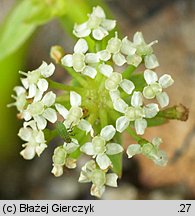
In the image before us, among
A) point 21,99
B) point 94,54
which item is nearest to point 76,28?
point 94,54

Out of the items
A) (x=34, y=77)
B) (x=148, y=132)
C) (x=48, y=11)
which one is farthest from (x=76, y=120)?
(x=148, y=132)

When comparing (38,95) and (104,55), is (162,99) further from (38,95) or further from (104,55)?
(38,95)

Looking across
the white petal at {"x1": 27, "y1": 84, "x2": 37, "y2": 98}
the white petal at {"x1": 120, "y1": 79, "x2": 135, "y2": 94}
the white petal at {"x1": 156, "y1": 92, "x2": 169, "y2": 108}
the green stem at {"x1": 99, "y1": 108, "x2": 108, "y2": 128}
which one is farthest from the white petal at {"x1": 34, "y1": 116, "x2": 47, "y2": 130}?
the white petal at {"x1": 156, "y1": 92, "x2": 169, "y2": 108}

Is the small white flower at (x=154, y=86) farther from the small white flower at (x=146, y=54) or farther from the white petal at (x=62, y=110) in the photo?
the white petal at (x=62, y=110)

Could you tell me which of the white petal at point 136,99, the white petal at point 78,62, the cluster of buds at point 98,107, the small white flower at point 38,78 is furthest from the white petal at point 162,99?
the small white flower at point 38,78

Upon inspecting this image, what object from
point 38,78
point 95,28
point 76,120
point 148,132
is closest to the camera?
point 76,120

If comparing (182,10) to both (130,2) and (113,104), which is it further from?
(113,104)
